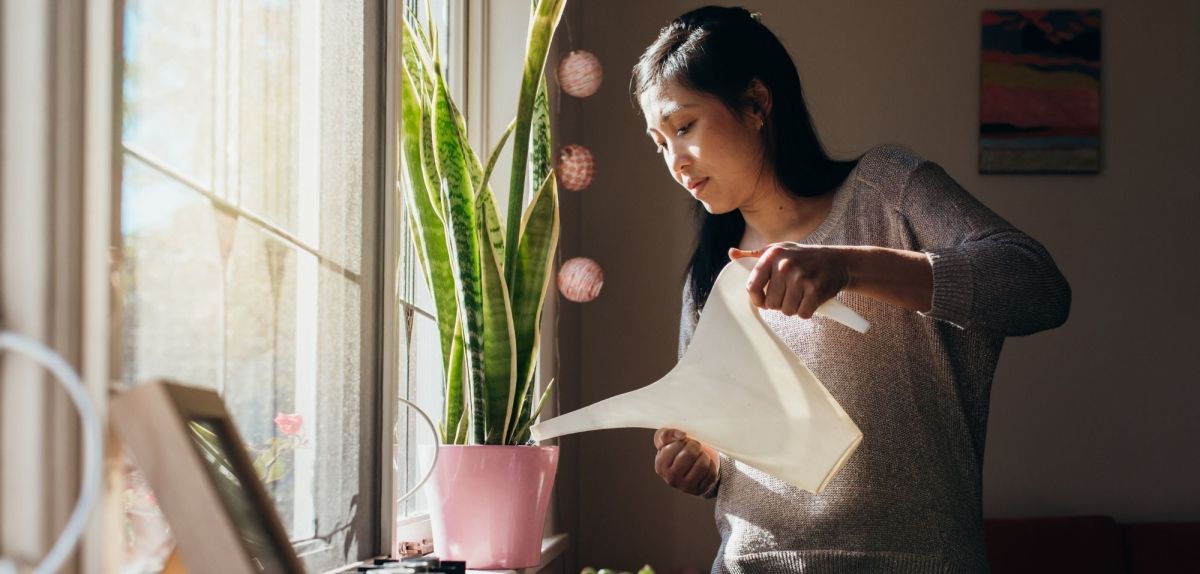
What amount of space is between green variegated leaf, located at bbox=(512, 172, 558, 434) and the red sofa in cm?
169

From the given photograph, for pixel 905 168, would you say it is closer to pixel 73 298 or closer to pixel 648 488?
pixel 73 298

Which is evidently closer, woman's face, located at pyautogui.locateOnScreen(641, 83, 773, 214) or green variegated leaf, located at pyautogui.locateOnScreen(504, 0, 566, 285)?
woman's face, located at pyautogui.locateOnScreen(641, 83, 773, 214)

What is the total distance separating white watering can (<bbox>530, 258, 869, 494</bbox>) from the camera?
110 cm

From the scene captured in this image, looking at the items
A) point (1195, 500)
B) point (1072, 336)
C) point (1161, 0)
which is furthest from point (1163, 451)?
point (1161, 0)

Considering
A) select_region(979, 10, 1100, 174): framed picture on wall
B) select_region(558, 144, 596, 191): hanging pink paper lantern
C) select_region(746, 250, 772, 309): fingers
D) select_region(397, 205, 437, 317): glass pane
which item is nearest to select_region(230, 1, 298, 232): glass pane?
select_region(746, 250, 772, 309): fingers

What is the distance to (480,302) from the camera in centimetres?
152

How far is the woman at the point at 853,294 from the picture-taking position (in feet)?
3.56

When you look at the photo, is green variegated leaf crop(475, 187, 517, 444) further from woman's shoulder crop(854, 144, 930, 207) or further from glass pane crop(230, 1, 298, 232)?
woman's shoulder crop(854, 144, 930, 207)

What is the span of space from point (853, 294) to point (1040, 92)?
6.91 feet

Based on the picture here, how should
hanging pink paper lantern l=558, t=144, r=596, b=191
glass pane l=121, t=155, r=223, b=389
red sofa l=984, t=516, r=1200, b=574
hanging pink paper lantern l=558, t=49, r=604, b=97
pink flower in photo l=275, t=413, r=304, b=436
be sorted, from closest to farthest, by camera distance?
glass pane l=121, t=155, r=223, b=389 → pink flower in photo l=275, t=413, r=304, b=436 → hanging pink paper lantern l=558, t=49, r=604, b=97 → hanging pink paper lantern l=558, t=144, r=596, b=191 → red sofa l=984, t=516, r=1200, b=574

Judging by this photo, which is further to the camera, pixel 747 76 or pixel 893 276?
pixel 747 76

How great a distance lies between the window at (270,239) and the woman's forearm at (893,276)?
59 cm

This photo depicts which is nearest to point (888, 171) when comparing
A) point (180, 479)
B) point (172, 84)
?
point (172, 84)

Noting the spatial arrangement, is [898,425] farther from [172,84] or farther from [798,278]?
[172,84]
